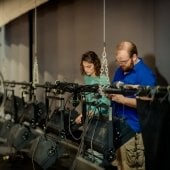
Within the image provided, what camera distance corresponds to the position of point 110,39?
477cm

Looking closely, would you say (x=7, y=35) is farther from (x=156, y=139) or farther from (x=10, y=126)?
(x=156, y=139)

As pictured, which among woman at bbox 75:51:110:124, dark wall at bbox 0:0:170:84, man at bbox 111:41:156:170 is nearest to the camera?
man at bbox 111:41:156:170

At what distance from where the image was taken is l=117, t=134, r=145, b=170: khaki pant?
9.98 ft

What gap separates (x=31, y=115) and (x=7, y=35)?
416cm

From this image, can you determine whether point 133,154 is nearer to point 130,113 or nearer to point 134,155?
point 134,155

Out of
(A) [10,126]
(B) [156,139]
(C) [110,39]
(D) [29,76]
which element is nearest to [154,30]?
(C) [110,39]

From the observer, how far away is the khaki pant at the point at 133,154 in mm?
3041

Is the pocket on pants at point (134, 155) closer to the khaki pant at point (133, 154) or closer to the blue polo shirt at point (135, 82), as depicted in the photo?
the khaki pant at point (133, 154)

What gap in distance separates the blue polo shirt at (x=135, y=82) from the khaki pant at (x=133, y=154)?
10cm

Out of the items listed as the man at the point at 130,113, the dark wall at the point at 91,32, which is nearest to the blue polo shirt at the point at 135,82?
the man at the point at 130,113

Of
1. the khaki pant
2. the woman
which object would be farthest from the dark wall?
the khaki pant

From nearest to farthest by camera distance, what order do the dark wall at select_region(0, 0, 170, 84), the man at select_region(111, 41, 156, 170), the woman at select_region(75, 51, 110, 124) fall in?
the man at select_region(111, 41, 156, 170) < the woman at select_region(75, 51, 110, 124) < the dark wall at select_region(0, 0, 170, 84)

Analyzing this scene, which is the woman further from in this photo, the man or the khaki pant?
the khaki pant

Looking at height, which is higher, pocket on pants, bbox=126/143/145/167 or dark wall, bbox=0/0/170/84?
dark wall, bbox=0/0/170/84
